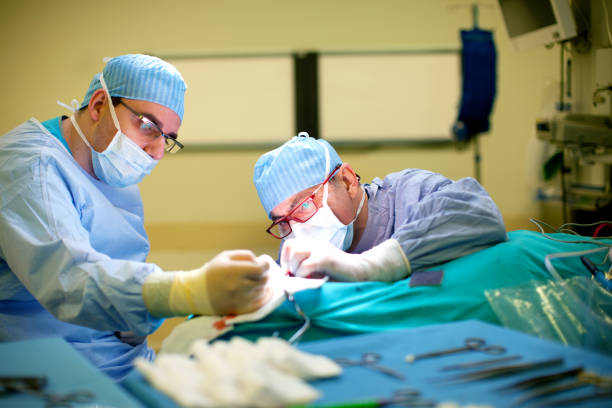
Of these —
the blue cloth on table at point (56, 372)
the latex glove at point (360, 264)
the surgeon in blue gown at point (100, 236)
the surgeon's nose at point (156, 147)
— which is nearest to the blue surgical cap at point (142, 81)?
the surgeon in blue gown at point (100, 236)

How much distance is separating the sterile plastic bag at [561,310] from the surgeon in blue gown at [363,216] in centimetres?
22

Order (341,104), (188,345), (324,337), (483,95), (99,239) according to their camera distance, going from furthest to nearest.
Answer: (341,104) < (483,95) < (99,239) < (324,337) < (188,345)

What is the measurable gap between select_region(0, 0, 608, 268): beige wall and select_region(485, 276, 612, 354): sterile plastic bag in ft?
12.2

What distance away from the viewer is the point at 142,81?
1876 mm

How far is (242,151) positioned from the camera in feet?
16.8

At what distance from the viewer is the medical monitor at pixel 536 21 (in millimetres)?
3184

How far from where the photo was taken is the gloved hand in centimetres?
125

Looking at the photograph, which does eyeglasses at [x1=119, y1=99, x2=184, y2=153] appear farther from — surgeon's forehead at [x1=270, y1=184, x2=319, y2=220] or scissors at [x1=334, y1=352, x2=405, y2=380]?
scissors at [x1=334, y1=352, x2=405, y2=380]

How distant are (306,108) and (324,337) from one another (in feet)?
12.8

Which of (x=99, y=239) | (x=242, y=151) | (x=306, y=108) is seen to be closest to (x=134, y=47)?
(x=242, y=151)

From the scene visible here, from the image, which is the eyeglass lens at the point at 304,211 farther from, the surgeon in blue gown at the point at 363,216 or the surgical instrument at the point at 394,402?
the surgical instrument at the point at 394,402

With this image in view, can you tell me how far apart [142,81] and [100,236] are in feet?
1.80

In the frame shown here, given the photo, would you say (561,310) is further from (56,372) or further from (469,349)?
(56,372)

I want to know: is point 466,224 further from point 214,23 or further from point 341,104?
point 214,23
